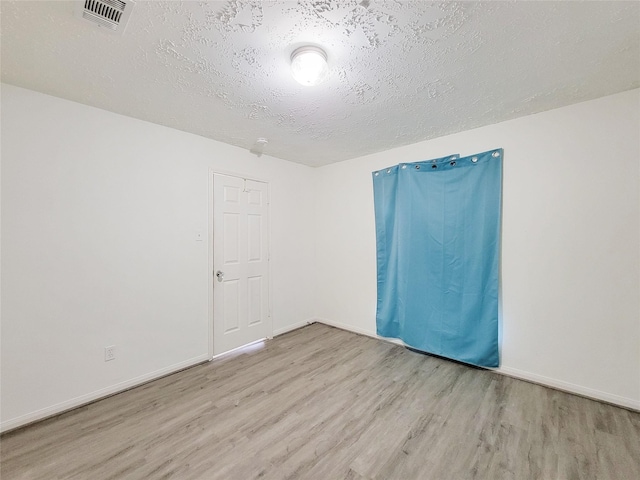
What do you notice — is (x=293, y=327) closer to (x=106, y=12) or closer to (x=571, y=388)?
(x=571, y=388)

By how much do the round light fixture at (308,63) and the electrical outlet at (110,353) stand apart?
8.75 feet

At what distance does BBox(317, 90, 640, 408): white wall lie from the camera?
1.97 m

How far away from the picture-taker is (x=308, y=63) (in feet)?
4.91

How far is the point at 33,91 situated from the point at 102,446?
258 cm

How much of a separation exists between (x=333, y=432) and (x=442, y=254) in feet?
6.61

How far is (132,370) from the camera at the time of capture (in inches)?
92.4

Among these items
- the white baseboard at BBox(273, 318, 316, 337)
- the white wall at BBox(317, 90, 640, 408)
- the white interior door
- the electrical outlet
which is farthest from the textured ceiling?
the white baseboard at BBox(273, 318, 316, 337)

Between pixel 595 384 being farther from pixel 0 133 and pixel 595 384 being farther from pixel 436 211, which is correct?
pixel 0 133

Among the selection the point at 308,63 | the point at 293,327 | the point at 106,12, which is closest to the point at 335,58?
the point at 308,63

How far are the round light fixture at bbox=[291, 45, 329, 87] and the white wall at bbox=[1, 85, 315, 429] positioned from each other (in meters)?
1.74

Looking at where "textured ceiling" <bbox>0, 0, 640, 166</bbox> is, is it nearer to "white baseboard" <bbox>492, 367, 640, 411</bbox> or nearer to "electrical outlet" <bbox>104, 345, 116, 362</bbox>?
"electrical outlet" <bbox>104, 345, 116, 362</bbox>

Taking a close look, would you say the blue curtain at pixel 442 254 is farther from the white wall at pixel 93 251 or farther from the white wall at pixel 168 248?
the white wall at pixel 93 251

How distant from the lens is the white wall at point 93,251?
72.8 inches

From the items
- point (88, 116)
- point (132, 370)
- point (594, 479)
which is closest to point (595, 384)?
point (594, 479)
